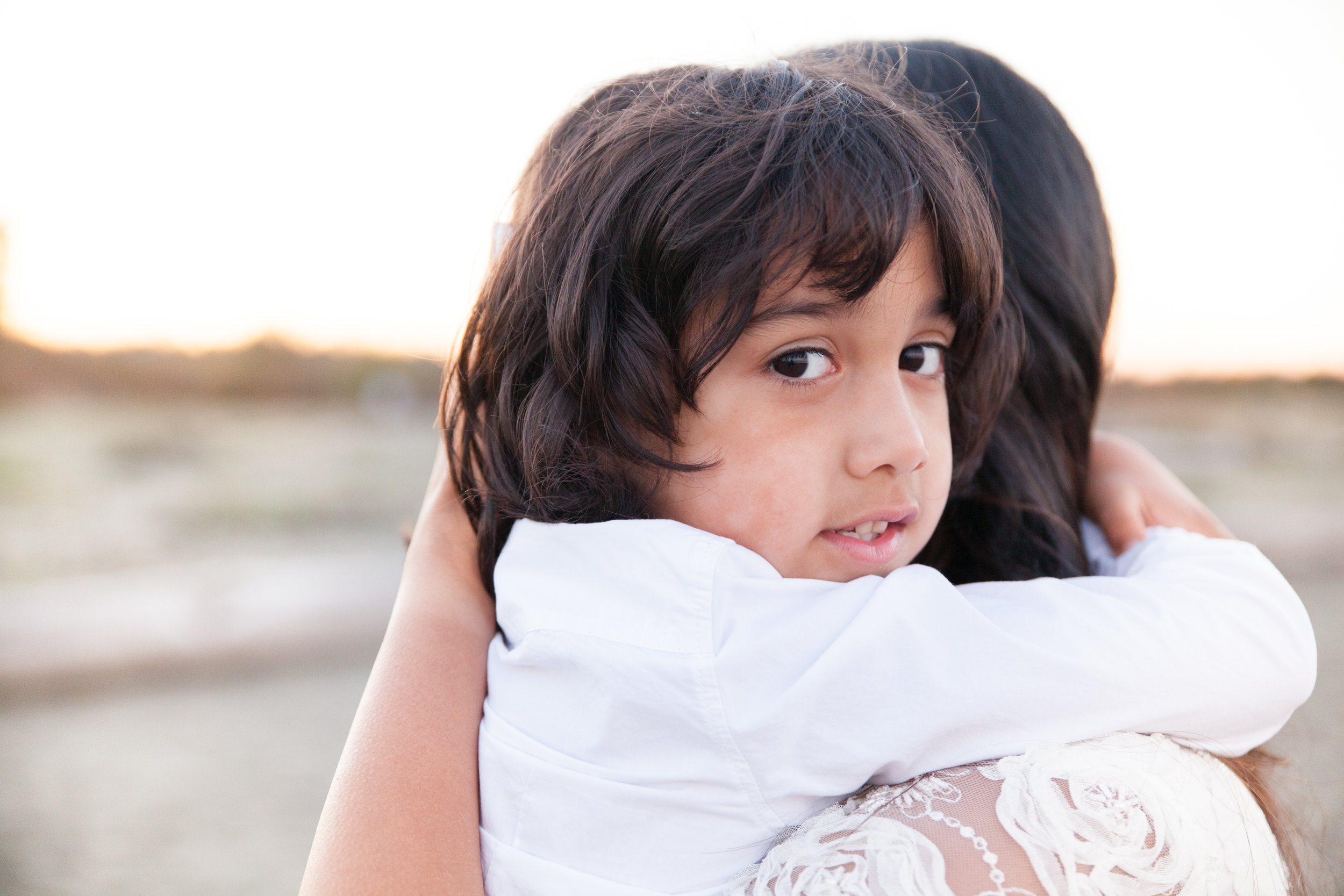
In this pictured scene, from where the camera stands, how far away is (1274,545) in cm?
662

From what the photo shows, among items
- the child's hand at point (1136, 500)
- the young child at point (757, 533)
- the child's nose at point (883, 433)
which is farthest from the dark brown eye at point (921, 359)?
the child's hand at point (1136, 500)

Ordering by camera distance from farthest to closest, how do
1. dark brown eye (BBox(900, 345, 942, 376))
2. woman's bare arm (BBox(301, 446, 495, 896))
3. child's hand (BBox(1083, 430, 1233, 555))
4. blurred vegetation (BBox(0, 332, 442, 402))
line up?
blurred vegetation (BBox(0, 332, 442, 402)) < child's hand (BBox(1083, 430, 1233, 555)) < dark brown eye (BBox(900, 345, 942, 376)) < woman's bare arm (BBox(301, 446, 495, 896))

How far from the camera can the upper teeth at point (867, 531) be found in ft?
3.33

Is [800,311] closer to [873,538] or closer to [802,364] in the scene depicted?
[802,364]

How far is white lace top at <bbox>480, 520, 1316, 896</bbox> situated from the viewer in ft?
2.59

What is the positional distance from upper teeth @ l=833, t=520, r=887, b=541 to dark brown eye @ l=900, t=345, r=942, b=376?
198mm

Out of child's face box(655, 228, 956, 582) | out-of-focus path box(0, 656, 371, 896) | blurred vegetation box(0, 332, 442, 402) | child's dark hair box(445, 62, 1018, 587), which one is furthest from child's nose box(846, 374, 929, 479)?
blurred vegetation box(0, 332, 442, 402)

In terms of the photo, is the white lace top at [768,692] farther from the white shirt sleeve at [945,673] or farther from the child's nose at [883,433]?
the child's nose at [883,433]

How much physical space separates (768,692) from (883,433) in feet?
1.04

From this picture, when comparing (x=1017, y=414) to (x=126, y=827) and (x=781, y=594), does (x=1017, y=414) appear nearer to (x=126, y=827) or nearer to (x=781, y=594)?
(x=781, y=594)

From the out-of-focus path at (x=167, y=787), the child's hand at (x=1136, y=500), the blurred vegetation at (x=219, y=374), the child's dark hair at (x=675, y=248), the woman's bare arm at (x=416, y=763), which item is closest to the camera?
the woman's bare arm at (x=416, y=763)

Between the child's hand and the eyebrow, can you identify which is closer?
the eyebrow

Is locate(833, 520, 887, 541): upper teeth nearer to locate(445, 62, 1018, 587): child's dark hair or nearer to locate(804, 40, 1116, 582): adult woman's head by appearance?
locate(445, 62, 1018, 587): child's dark hair

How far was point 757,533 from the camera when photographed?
970mm
